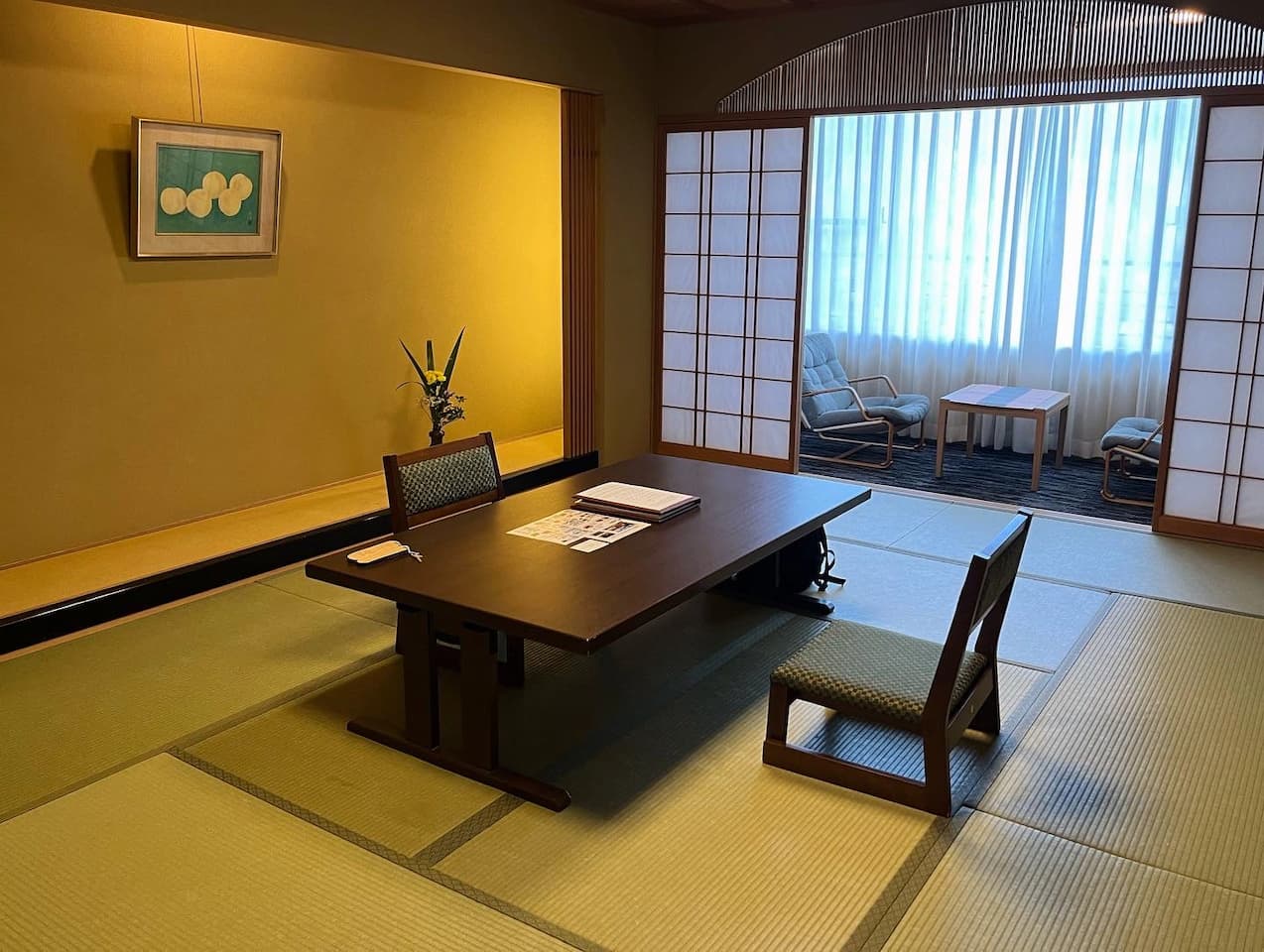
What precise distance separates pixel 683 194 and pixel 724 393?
117 cm

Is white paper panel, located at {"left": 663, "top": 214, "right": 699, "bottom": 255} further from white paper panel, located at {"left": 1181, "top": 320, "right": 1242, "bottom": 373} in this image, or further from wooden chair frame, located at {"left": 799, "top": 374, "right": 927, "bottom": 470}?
white paper panel, located at {"left": 1181, "top": 320, "right": 1242, "bottom": 373}

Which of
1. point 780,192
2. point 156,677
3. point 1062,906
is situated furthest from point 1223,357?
point 156,677

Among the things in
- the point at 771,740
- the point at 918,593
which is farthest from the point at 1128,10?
the point at 771,740

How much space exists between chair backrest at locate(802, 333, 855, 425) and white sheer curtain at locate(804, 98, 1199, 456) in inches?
16.1

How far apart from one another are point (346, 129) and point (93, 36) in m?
1.31

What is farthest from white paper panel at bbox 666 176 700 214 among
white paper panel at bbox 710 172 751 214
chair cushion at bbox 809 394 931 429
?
chair cushion at bbox 809 394 931 429

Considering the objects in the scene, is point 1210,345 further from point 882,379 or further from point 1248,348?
point 882,379

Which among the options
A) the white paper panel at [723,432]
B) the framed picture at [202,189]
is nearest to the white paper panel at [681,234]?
the white paper panel at [723,432]

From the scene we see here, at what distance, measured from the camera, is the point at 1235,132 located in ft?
15.4

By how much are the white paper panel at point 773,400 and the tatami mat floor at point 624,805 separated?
235 cm

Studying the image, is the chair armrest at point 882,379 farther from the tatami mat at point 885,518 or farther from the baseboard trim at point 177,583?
the baseboard trim at point 177,583

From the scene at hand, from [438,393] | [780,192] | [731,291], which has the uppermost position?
[780,192]

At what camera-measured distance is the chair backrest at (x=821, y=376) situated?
6777mm

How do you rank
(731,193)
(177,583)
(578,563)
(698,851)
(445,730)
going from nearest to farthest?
(698,851), (578,563), (445,730), (177,583), (731,193)
